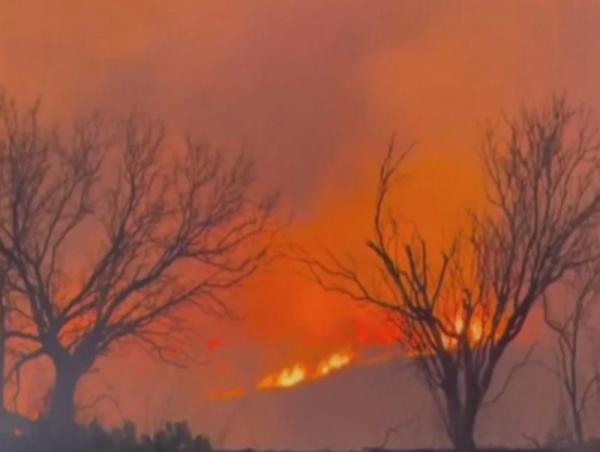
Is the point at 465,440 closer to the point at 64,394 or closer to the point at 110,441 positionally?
the point at 110,441

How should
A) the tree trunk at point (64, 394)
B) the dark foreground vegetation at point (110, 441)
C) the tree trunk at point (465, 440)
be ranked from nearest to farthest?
1. the tree trunk at point (465, 440)
2. the dark foreground vegetation at point (110, 441)
3. the tree trunk at point (64, 394)

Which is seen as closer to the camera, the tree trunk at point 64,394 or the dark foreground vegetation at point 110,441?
the dark foreground vegetation at point 110,441

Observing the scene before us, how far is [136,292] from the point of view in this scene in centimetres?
3175

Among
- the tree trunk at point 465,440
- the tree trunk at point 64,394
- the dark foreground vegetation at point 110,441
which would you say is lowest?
the tree trunk at point 465,440

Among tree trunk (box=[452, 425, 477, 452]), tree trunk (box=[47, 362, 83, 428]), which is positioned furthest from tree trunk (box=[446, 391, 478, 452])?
tree trunk (box=[47, 362, 83, 428])

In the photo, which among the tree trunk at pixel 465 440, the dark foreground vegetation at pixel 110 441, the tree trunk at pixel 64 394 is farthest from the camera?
the tree trunk at pixel 64 394

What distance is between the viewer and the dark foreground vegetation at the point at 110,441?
26.0m

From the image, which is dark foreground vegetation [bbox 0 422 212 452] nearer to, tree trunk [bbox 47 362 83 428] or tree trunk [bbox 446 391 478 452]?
tree trunk [bbox 47 362 83 428]

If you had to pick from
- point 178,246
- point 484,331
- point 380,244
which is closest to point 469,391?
point 484,331

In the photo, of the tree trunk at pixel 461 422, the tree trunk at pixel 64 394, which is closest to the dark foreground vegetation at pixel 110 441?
the tree trunk at pixel 64 394

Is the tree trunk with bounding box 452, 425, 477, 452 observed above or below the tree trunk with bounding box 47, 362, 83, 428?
below

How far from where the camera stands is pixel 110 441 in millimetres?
26406

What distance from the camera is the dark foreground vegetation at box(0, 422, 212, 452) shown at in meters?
26.0

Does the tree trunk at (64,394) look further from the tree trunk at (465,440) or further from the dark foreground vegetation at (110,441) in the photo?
the tree trunk at (465,440)
